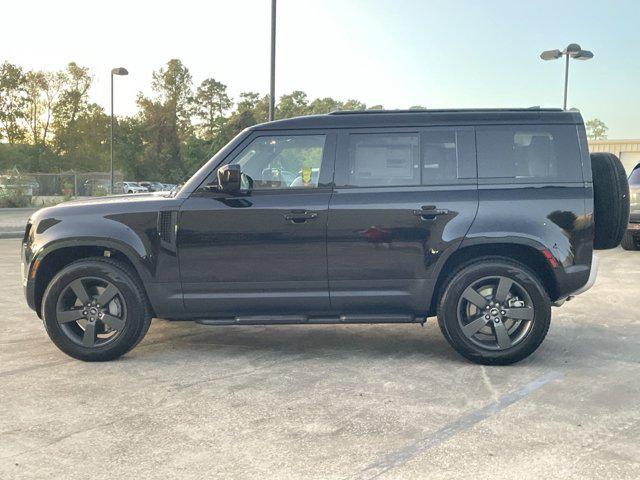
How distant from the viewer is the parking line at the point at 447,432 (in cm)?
316

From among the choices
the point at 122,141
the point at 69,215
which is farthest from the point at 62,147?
the point at 69,215

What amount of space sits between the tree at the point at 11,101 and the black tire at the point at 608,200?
54.1 meters

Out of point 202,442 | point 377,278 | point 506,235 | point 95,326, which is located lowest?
point 202,442

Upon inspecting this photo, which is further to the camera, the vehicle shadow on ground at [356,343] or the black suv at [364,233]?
the vehicle shadow on ground at [356,343]

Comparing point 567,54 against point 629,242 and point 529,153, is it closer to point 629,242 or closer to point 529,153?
point 629,242

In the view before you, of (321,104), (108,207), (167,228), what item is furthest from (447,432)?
(321,104)

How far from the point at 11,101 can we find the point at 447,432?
5636 centimetres

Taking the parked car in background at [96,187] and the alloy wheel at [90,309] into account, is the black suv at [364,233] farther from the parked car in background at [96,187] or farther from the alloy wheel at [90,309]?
the parked car in background at [96,187]

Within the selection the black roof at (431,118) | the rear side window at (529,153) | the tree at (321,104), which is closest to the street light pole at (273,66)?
the black roof at (431,118)

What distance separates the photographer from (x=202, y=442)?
3492 millimetres

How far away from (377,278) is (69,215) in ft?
8.51

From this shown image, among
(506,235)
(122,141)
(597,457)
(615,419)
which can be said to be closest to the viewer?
(597,457)

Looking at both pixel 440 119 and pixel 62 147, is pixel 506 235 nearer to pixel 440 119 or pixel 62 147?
pixel 440 119

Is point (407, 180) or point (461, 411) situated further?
point (407, 180)
